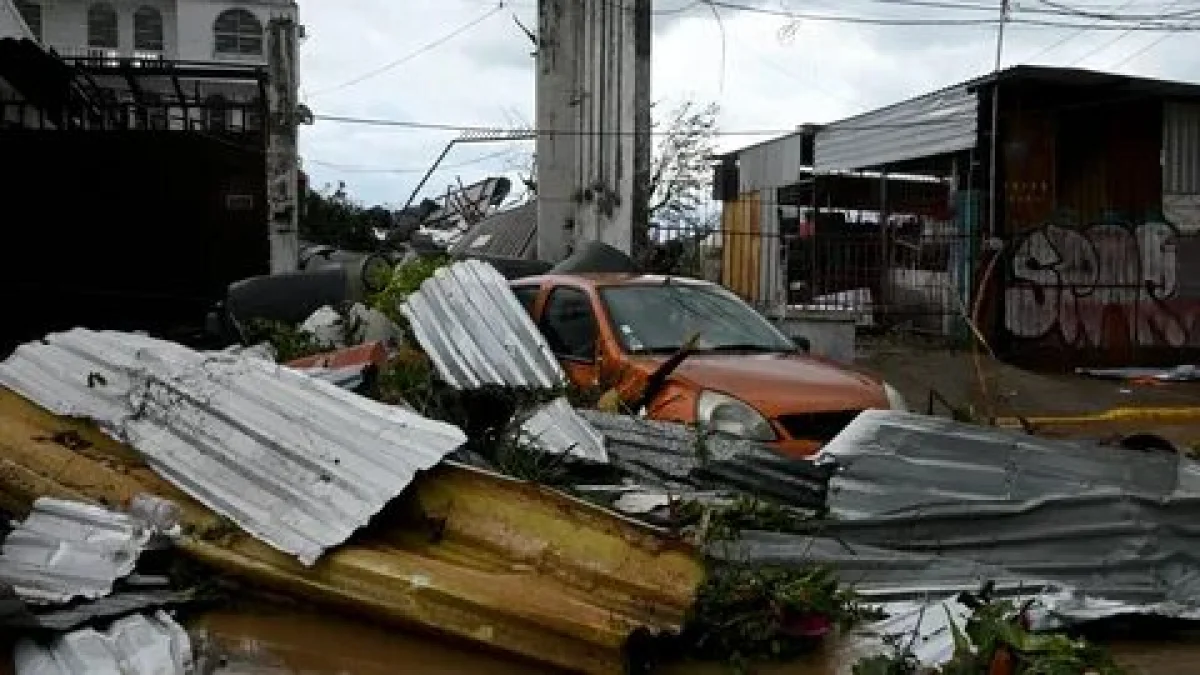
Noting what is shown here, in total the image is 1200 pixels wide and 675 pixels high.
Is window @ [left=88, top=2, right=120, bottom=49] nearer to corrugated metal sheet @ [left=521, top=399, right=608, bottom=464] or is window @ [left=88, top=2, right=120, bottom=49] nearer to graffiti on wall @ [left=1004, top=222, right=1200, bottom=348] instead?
graffiti on wall @ [left=1004, top=222, right=1200, bottom=348]

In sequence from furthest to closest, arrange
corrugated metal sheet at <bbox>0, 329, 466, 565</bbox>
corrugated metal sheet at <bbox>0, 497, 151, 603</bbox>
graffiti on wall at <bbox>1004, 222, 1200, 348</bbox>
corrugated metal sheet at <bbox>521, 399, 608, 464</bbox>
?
graffiti on wall at <bbox>1004, 222, 1200, 348</bbox> → corrugated metal sheet at <bbox>521, 399, 608, 464</bbox> → corrugated metal sheet at <bbox>0, 329, 466, 565</bbox> → corrugated metal sheet at <bbox>0, 497, 151, 603</bbox>

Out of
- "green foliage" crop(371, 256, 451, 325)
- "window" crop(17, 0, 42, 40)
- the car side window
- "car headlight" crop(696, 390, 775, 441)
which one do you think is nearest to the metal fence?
the car side window

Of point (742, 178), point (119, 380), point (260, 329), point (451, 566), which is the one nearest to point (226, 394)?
point (119, 380)

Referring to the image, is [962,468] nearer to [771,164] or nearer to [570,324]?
[570,324]

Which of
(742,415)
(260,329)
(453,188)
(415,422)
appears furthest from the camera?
(453,188)

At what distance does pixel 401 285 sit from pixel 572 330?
3.67 ft

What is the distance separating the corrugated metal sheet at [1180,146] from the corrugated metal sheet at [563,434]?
1355cm

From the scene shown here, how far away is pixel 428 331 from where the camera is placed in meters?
7.61

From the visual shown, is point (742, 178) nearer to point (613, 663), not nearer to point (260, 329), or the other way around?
point (260, 329)

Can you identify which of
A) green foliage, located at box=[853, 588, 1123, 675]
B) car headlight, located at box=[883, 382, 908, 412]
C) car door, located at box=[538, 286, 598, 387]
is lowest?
green foliage, located at box=[853, 588, 1123, 675]

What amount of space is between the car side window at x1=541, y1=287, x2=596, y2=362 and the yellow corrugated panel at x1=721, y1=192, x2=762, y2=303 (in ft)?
34.7

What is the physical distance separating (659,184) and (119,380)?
104 feet

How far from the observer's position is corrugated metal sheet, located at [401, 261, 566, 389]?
7297 mm

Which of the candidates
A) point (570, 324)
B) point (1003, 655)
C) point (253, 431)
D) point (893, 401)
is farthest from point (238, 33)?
point (1003, 655)
